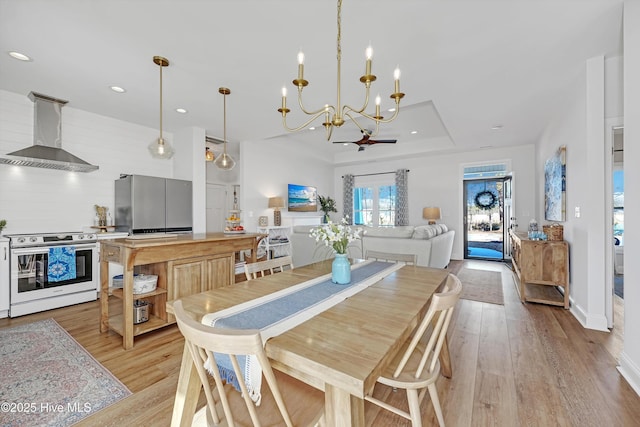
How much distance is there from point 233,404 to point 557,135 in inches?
203

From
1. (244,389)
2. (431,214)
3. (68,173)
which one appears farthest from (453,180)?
(68,173)

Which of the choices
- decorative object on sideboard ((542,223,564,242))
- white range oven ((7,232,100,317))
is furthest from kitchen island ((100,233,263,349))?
decorative object on sideboard ((542,223,564,242))

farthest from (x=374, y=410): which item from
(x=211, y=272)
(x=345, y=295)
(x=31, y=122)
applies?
(x=31, y=122)

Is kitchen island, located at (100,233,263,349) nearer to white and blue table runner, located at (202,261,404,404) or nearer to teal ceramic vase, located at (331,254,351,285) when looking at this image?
white and blue table runner, located at (202,261,404,404)

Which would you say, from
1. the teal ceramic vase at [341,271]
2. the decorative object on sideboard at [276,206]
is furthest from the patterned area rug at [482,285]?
the decorative object on sideboard at [276,206]

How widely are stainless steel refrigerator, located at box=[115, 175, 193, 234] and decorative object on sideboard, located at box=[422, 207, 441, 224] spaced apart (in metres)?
5.38

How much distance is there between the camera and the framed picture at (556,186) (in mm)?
3445

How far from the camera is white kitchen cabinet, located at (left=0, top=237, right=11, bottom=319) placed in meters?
2.97

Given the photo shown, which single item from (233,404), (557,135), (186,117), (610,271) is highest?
(186,117)

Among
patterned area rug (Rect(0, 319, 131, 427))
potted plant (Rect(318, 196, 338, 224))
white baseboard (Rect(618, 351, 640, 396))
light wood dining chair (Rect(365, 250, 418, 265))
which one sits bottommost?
patterned area rug (Rect(0, 319, 131, 427))

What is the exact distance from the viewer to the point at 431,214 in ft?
22.0

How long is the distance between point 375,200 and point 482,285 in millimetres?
4175

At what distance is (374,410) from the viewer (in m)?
1.62

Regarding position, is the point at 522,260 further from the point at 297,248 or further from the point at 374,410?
the point at 297,248
